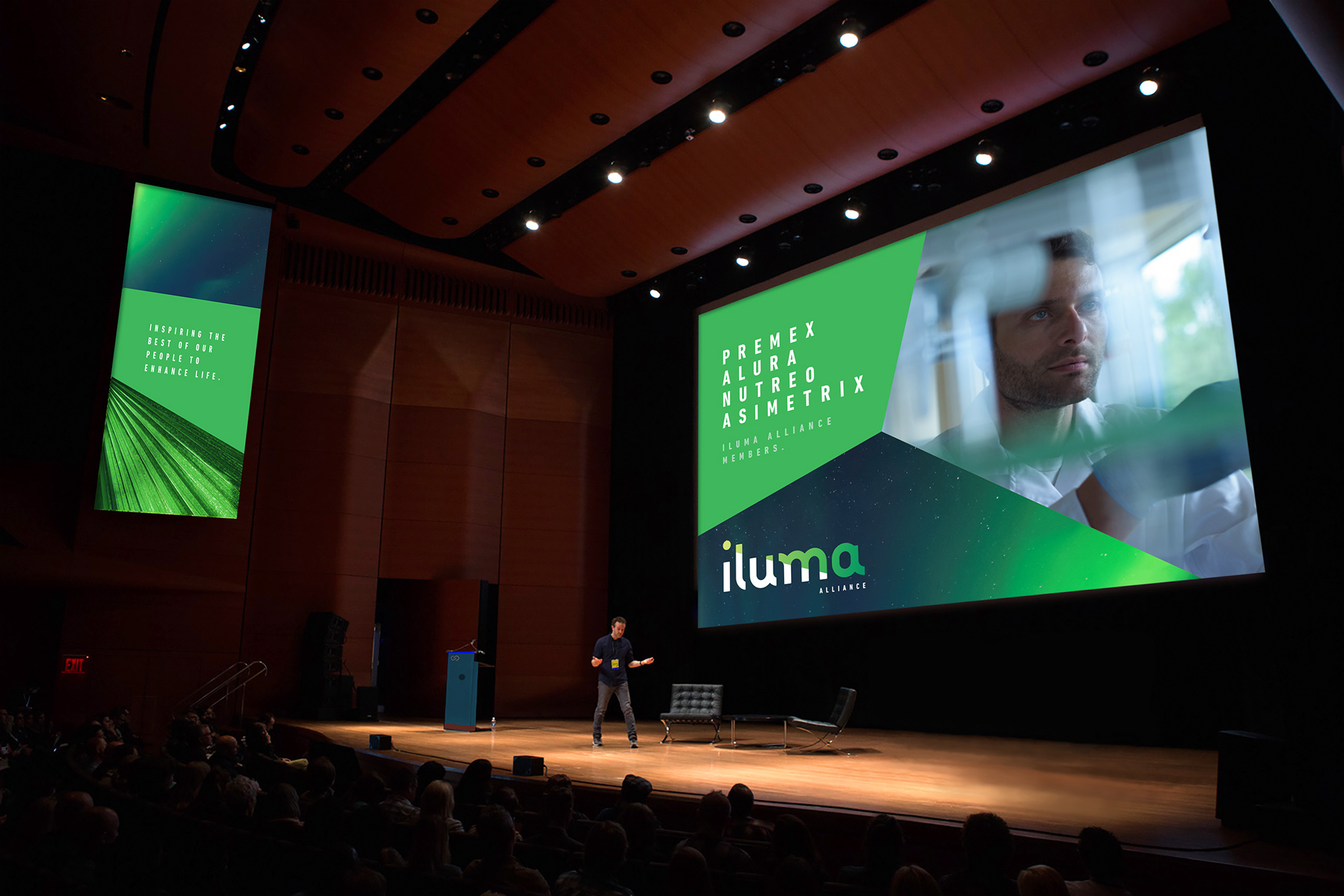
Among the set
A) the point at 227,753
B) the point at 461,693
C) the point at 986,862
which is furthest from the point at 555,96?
the point at 986,862

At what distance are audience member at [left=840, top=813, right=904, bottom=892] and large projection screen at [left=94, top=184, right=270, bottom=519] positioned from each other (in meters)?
10.0

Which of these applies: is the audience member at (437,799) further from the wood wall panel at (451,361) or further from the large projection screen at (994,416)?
the wood wall panel at (451,361)

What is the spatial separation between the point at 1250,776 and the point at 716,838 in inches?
93.7

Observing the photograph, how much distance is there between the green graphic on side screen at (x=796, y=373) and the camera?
29.0 feet

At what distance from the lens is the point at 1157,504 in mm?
6617

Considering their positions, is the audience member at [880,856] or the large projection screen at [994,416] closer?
the audience member at [880,856]

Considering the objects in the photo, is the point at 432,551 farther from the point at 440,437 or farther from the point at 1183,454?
the point at 1183,454

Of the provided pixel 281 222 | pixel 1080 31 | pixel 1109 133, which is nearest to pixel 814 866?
pixel 1080 31

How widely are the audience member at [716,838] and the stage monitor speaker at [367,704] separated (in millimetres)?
8553

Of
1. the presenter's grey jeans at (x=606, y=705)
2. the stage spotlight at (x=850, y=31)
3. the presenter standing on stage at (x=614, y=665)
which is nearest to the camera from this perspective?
the stage spotlight at (x=850, y=31)

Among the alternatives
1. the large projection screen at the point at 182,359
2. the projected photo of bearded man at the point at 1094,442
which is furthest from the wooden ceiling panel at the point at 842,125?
the large projection screen at the point at 182,359

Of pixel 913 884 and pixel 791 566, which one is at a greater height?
pixel 791 566

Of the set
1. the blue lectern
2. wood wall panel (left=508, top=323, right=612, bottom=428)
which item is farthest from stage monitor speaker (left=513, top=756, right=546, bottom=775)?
wood wall panel (left=508, top=323, right=612, bottom=428)

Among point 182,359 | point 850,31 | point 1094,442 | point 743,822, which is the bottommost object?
point 743,822
